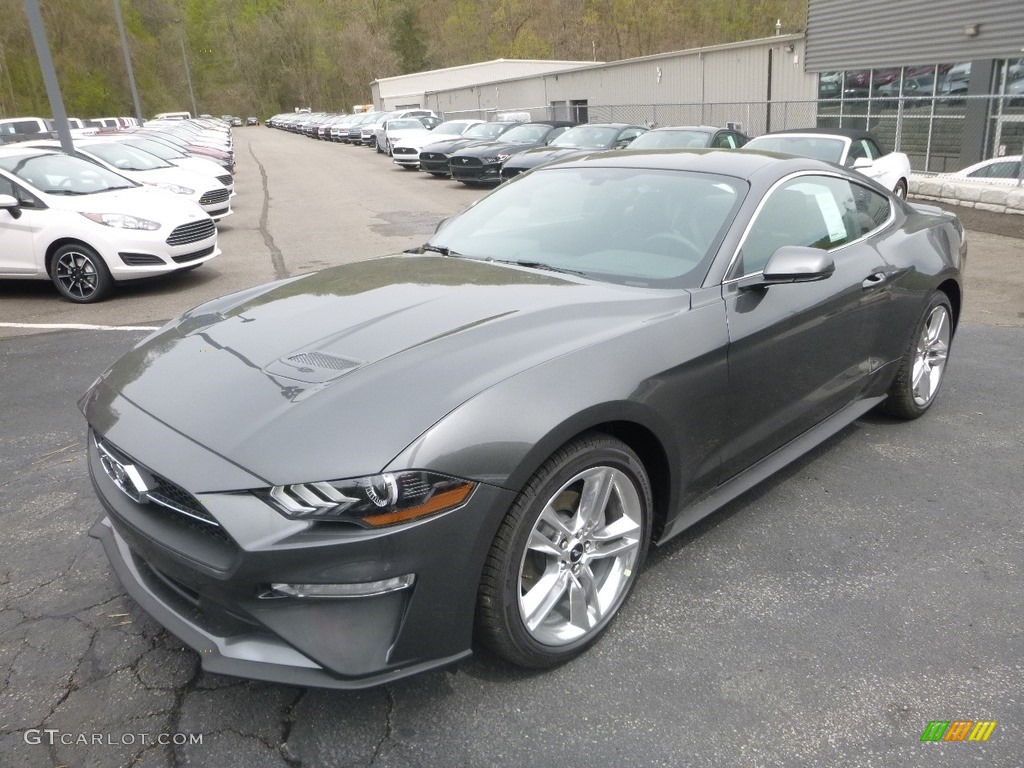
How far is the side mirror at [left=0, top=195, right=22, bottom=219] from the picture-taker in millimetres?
8109

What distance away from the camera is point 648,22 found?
6694cm

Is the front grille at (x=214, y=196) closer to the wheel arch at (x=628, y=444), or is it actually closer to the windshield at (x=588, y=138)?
the windshield at (x=588, y=138)

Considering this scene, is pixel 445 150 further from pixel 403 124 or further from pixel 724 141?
pixel 403 124

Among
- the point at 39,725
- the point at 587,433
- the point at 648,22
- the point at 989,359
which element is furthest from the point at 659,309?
the point at 648,22

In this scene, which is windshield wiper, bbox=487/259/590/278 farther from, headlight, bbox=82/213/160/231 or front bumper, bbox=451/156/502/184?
front bumper, bbox=451/156/502/184

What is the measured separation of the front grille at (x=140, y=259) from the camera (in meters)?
8.30

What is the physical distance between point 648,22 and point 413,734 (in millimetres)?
72686

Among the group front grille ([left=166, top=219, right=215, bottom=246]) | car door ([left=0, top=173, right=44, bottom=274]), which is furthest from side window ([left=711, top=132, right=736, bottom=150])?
car door ([left=0, top=173, right=44, bottom=274])

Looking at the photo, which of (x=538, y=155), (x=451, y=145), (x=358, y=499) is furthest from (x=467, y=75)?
(x=358, y=499)

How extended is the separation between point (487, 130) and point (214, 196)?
35.8ft

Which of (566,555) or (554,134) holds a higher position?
(554,134)

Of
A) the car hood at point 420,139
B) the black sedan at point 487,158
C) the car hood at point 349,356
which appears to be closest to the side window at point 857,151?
the black sedan at point 487,158

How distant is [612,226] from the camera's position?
3.54m

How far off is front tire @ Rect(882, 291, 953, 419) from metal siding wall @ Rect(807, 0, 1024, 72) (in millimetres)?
17722
